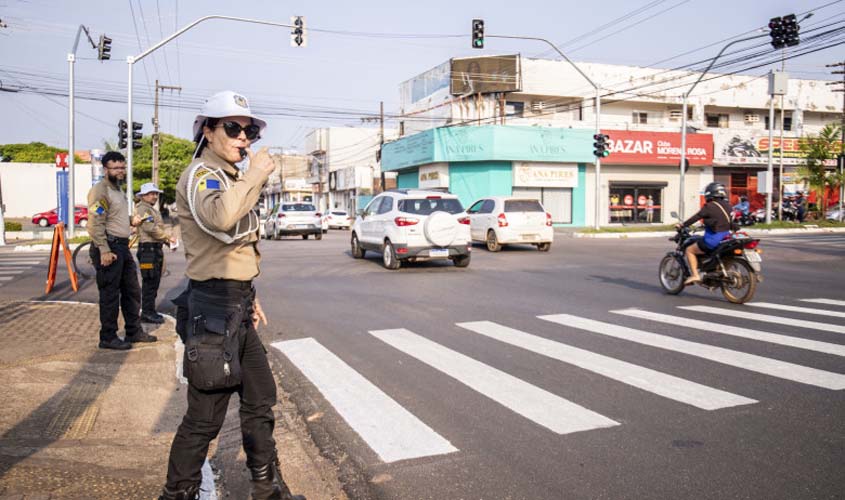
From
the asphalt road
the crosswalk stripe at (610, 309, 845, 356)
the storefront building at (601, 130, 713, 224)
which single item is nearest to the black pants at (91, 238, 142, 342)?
the asphalt road

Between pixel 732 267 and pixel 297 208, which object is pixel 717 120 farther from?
pixel 732 267

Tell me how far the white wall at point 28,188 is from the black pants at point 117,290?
235 feet

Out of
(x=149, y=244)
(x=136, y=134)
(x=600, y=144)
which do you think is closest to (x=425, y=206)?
(x=149, y=244)

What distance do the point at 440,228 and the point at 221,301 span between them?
40.2ft

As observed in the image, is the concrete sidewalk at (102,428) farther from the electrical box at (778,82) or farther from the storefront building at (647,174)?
the storefront building at (647,174)

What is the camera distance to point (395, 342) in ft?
25.1

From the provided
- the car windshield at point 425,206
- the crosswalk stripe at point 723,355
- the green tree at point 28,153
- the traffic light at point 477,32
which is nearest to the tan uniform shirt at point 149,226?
the crosswalk stripe at point 723,355

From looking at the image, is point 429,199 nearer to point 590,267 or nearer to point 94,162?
point 590,267

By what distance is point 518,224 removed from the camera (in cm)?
2089

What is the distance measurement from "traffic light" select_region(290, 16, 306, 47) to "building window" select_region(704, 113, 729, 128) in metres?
34.4

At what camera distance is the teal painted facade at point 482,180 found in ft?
127

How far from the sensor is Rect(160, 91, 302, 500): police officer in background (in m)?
3.06

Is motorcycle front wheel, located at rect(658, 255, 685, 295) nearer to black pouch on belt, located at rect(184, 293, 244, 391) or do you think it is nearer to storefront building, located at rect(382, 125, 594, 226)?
black pouch on belt, located at rect(184, 293, 244, 391)

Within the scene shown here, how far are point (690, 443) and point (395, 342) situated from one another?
3897 millimetres
